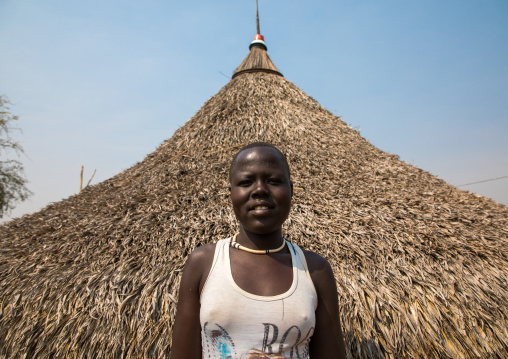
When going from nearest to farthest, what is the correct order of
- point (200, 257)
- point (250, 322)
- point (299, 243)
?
point (250, 322), point (200, 257), point (299, 243)

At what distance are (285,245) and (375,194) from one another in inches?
129

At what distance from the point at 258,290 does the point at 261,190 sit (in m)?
0.32

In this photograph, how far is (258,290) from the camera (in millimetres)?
922

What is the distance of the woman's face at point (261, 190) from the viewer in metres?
0.96

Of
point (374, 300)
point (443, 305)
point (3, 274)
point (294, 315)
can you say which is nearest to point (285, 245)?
point (294, 315)

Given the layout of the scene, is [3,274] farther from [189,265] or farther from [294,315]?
[294,315]

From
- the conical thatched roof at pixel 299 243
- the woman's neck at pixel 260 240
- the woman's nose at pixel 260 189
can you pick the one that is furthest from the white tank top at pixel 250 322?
the conical thatched roof at pixel 299 243

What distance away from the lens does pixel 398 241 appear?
304 cm

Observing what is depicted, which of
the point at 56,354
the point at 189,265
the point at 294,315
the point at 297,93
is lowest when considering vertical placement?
the point at 56,354

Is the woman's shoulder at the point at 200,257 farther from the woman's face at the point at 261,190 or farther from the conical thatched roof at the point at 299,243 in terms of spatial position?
the conical thatched roof at the point at 299,243

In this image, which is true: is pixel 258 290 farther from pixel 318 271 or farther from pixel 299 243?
pixel 299 243

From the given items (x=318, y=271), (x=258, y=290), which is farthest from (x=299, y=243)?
(x=258, y=290)

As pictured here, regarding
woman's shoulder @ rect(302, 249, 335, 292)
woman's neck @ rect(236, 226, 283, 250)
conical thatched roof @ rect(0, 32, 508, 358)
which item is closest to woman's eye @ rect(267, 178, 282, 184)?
woman's neck @ rect(236, 226, 283, 250)

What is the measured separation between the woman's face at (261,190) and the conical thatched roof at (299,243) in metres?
1.78
